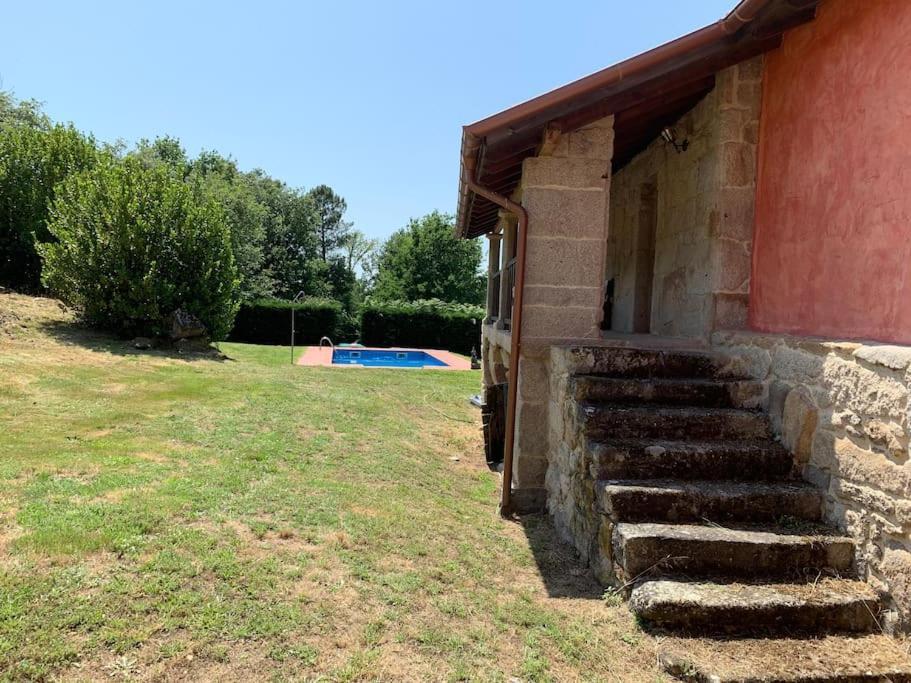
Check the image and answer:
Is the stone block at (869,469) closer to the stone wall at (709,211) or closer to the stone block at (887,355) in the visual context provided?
the stone block at (887,355)

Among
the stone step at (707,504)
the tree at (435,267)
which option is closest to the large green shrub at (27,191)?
Answer: the stone step at (707,504)

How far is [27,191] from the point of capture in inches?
690

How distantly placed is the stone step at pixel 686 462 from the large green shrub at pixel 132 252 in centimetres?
1359

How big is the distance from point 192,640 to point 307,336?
24831 millimetres

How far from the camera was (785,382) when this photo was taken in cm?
397

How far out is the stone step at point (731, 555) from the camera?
3152mm

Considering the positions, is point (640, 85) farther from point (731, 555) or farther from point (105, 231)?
point (105, 231)

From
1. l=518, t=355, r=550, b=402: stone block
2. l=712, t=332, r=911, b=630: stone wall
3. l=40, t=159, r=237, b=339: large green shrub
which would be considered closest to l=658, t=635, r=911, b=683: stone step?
l=712, t=332, r=911, b=630: stone wall

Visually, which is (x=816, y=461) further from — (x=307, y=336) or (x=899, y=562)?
(x=307, y=336)

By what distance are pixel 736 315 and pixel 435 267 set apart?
3737cm

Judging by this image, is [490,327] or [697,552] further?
→ [490,327]

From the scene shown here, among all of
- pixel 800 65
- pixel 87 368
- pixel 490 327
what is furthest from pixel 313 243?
pixel 800 65

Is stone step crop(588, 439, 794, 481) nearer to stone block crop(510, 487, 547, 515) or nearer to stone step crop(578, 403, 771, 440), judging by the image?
stone step crop(578, 403, 771, 440)

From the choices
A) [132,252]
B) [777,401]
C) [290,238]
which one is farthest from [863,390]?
[290,238]
